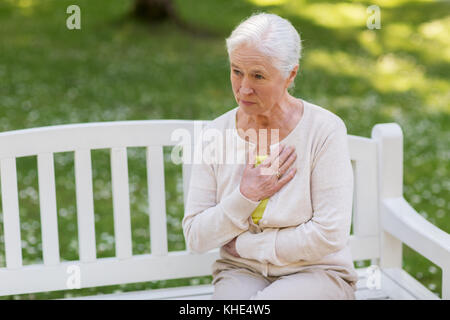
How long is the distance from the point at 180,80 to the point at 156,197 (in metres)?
7.73

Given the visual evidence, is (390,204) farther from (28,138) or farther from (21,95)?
(21,95)

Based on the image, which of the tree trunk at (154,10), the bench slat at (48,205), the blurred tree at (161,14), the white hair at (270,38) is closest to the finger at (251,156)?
the white hair at (270,38)

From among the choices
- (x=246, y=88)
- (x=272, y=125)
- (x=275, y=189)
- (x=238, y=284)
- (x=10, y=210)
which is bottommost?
(x=238, y=284)

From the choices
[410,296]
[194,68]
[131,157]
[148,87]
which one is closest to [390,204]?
[410,296]

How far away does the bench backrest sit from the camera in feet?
11.1

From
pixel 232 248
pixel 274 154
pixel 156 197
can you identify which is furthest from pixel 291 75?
pixel 156 197

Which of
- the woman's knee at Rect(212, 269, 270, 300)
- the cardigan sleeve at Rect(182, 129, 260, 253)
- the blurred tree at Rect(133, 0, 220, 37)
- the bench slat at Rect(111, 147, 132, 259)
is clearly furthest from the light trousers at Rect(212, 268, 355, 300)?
the blurred tree at Rect(133, 0, 220, 37)

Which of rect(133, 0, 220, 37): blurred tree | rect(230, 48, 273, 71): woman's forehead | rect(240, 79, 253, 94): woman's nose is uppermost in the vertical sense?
rect(133, 0, 220, 37): blurred tree

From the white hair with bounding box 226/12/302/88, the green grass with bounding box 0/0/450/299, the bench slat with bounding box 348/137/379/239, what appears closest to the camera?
the white hair with bounding box 226/12/302/88

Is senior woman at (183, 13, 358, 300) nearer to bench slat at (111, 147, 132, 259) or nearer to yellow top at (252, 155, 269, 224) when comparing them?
yellow top at (252, 155, 269, 224)

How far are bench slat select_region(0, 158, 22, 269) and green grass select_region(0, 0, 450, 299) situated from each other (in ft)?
6.85

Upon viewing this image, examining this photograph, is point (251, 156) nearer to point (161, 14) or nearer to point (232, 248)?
point (232, 248)

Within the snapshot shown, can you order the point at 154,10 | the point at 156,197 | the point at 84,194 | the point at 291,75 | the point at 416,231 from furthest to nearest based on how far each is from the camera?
the point at 154,10, the point at 156,197, the point at 84,194, the point at 416,231, the point at 291,75

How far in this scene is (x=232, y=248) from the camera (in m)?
3.15
